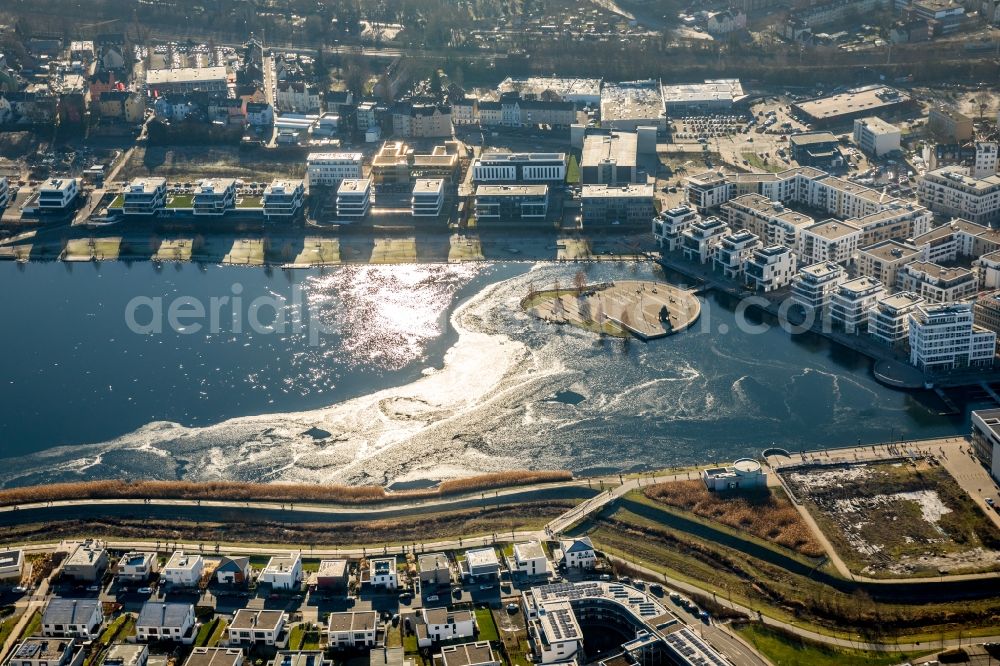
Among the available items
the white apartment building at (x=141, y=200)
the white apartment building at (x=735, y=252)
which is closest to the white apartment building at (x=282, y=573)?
the white apartment building at (x=735, y=252)

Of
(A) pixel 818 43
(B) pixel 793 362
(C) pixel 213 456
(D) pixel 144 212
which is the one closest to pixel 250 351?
(C) pixel 213 456

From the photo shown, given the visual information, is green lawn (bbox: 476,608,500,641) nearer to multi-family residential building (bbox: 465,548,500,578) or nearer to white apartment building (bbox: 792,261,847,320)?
multi-family residential building (bbox: 465,548,500,578)

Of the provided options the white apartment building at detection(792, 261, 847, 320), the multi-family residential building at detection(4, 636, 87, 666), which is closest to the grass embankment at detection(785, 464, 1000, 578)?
the white apartment building at detection(792, 261, 847, 320)

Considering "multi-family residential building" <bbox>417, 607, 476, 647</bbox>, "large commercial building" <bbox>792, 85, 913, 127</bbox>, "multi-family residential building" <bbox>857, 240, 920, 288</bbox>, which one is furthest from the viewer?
"large commercial building" <bbox>792, 85, 913, 127</bbox>

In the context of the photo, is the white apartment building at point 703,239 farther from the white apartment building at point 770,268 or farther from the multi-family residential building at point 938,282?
the multi-family residential building at point 938,282

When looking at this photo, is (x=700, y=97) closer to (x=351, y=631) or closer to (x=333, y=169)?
(x=333, y=169)

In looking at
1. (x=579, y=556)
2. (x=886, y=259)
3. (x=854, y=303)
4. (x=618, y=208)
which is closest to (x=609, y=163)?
(x=618, y=208)
